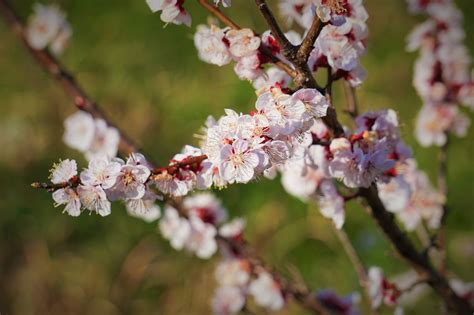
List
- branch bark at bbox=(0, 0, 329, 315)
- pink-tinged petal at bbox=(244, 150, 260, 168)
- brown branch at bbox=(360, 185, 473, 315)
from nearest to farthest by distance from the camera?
pink-tinged petal at bbox=(244, 150, 260, 168), brown branch at bbox=(360, 185, 473, 315), branch bark at bbox=(0, 0, 329, 315)

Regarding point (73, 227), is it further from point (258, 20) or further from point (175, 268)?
point (258, 20)

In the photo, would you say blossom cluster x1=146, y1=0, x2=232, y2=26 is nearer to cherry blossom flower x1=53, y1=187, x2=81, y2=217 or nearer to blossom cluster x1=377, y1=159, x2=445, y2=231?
cherry blossom flower x1=53, y1=187, x2=81, y2=217

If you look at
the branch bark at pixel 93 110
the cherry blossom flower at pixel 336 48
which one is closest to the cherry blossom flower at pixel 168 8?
the cherry blossom flower at pixel 336 48

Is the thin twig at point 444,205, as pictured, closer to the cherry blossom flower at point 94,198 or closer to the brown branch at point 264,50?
the brown branch at point 264,50

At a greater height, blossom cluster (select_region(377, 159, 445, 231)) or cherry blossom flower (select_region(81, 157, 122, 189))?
cherry blossom flower (select_region(81, 157, 122, 189))

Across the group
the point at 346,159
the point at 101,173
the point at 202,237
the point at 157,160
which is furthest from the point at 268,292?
the point at 157,160

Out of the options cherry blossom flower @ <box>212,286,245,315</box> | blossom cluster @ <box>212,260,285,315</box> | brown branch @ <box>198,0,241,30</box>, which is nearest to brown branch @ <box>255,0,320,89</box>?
brown branch @ <box>198,0,241,30</box>
